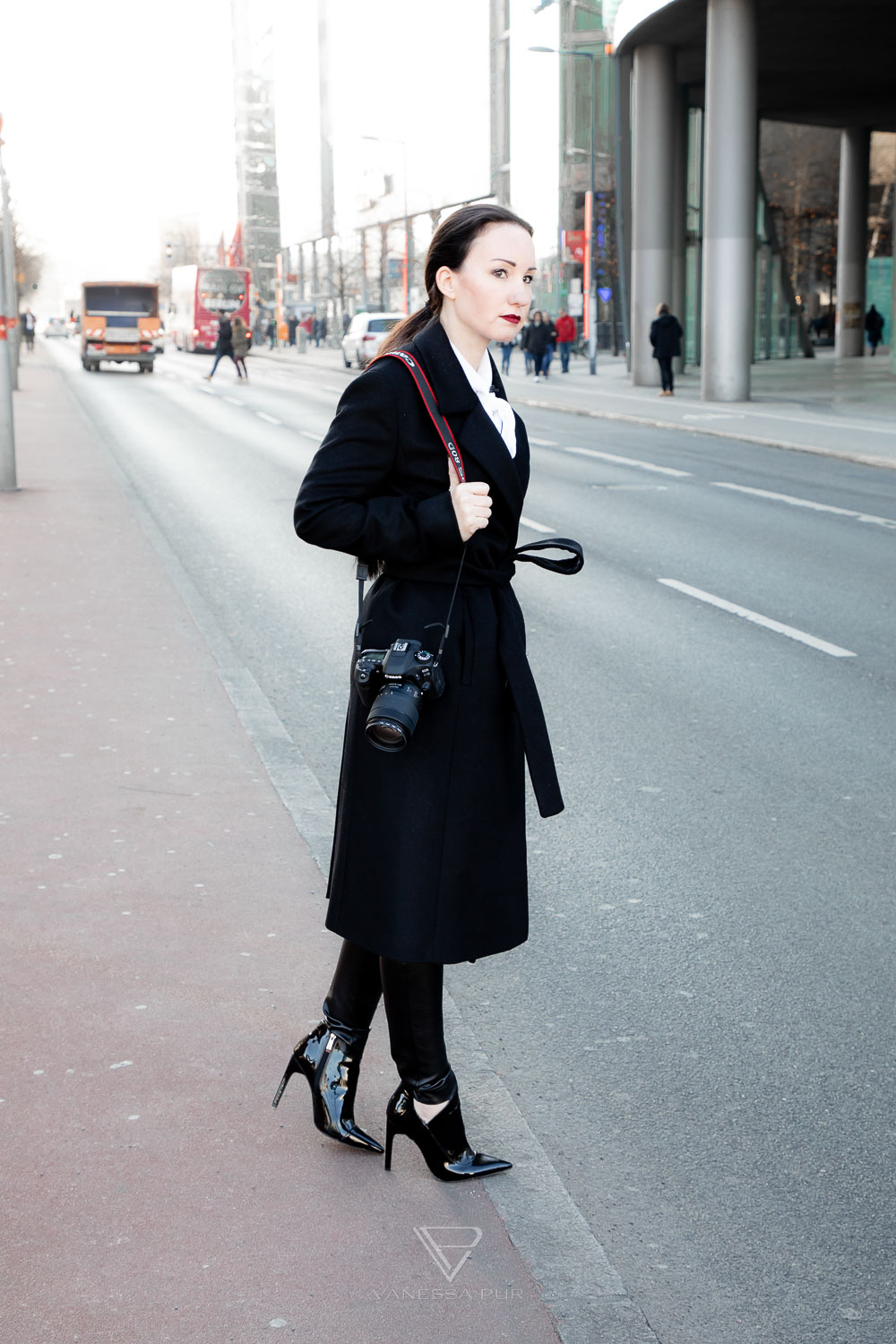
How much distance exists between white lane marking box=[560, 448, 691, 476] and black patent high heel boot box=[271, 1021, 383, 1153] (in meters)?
15.6

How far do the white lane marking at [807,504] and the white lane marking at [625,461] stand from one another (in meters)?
1.35

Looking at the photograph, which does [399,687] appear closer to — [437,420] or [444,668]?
[444,668]

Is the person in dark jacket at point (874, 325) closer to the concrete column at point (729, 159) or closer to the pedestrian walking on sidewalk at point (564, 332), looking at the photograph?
the pedestrian walking on sidewalk at point (564, 332)

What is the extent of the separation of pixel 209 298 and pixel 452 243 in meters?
71.3

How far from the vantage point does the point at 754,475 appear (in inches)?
708

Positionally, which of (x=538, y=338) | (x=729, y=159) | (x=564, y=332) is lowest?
(x=538, y=338)

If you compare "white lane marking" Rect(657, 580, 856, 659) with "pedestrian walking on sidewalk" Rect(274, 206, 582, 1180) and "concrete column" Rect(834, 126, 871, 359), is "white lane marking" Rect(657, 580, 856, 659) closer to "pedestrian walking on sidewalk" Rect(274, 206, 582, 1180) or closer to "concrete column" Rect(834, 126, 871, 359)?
"pedestrian walking on sidewalk" Rect(274, 206, 582, 1180)

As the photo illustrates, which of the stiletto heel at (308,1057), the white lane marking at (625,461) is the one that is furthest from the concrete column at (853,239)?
the stiletto heel at (308,1057)

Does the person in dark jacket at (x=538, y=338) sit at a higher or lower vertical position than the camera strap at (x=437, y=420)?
higher

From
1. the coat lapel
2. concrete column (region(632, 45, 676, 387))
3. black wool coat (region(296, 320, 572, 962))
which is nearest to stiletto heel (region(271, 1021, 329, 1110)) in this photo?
black wool coat (region(296, 320, 572, 962))

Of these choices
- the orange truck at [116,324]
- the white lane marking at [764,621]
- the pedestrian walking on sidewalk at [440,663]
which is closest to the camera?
the pedestrian walking on sidewalk at [440,663]

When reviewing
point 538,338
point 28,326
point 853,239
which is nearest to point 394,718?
point 538,338

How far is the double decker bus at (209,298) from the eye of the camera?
71188mm

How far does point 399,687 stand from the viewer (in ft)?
9.50
